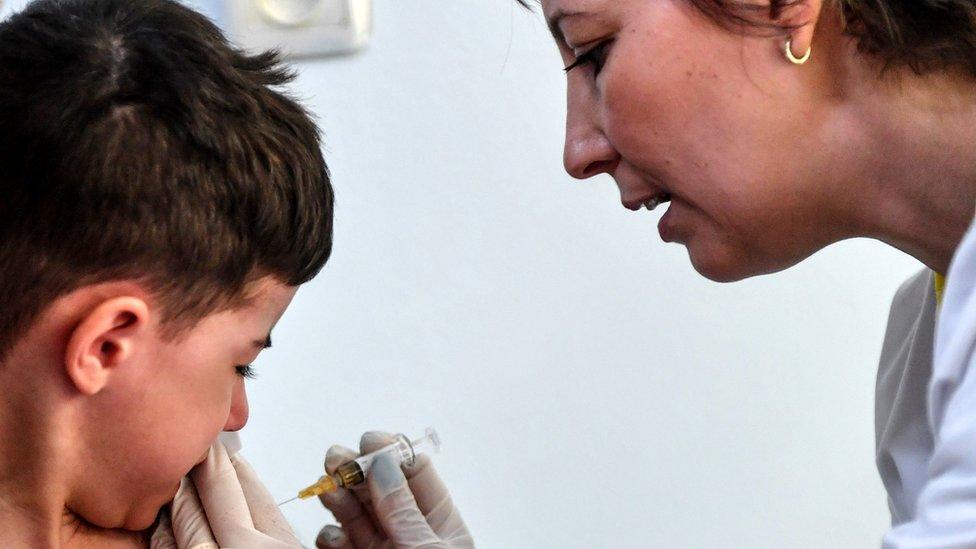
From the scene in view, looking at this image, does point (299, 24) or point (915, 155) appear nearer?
point (915, 155)

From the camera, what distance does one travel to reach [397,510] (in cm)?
119

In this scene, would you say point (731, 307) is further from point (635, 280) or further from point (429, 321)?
point (429, 321)

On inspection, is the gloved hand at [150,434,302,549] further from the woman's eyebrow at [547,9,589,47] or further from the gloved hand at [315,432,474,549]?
the woman's eyebrow at [547,9,589,47]

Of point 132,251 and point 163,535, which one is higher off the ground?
point 132,251

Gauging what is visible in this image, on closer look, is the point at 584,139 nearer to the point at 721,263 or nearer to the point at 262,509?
the point at 721,263

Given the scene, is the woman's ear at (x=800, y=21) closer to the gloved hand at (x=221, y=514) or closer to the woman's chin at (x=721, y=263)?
the woman's chin at (x=721, y=263)

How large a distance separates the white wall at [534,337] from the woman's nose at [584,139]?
503 mm

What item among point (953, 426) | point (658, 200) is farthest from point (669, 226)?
point (953, 426)

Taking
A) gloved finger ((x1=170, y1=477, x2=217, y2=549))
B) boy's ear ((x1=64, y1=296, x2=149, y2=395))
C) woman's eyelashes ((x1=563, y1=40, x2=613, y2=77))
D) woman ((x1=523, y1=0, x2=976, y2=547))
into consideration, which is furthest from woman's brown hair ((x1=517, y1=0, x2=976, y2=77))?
gloved finger ((x1=170, y1=477, x2=217, y2=549))

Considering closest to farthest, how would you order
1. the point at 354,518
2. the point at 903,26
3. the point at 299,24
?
the point at 903,26 < the point at 354,518 < the point at 299,24

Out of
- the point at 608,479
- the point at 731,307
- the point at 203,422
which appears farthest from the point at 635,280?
the point at 203,422

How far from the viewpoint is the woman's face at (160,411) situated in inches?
39.1

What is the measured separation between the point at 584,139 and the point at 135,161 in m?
0.44

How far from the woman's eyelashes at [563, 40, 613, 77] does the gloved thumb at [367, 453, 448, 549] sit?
49 centimetres
